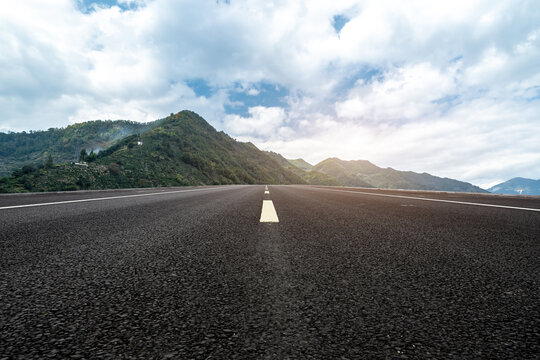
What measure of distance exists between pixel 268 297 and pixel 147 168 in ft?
290

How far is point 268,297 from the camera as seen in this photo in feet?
3.82

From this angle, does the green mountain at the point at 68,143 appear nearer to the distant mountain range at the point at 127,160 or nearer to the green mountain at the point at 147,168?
the distant mountain range at the point at 127,160

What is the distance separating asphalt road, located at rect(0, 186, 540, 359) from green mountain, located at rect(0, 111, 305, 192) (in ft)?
182

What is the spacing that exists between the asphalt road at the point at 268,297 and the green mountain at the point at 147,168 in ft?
182

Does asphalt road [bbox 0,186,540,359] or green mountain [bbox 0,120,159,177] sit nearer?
asphalt road [bbox 0,186,540,359]

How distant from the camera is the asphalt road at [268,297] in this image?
80 cm

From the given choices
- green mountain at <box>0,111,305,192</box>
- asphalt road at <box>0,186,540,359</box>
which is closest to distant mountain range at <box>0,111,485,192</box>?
green mountain at <box>0,111,305,192</box>

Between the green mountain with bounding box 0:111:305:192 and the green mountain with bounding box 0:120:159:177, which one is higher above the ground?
the green mountain with bounding box 0:120:159:177

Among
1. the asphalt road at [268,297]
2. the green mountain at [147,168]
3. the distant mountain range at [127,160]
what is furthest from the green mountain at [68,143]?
the asphalt road at [268,297]

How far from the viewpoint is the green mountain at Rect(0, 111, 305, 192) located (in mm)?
53125

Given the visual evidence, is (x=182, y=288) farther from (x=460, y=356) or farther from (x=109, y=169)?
(x=109, y=169)

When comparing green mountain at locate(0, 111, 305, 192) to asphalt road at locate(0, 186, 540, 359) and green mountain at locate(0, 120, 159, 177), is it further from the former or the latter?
green mountain at locate(0, 120, 159, 177)

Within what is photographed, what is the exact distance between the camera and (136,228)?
2.80 metres

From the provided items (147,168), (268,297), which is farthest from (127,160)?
(268,297)
